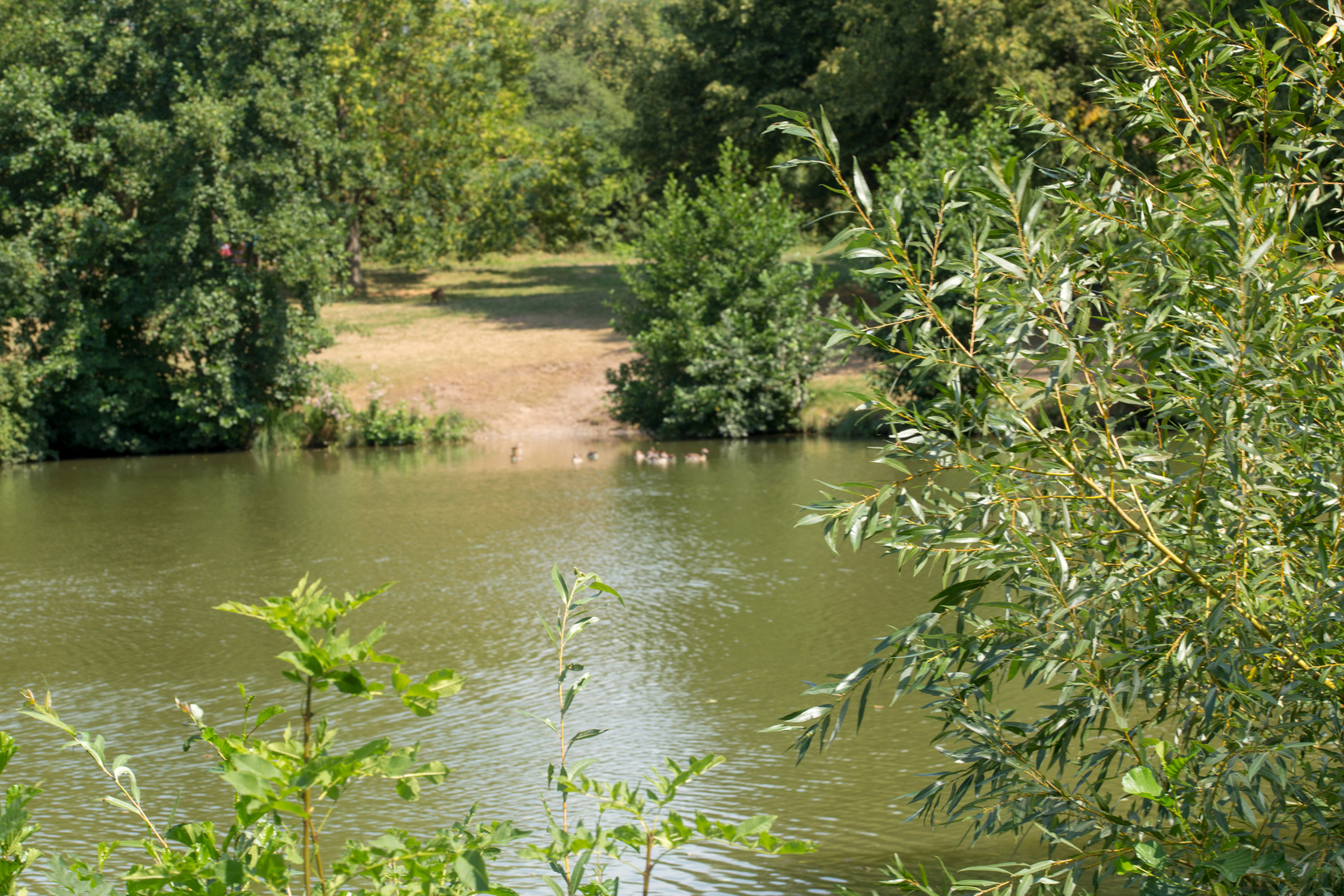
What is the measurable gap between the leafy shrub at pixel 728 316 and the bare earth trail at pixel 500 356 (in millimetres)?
1025

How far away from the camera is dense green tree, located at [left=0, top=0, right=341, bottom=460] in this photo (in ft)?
58.6

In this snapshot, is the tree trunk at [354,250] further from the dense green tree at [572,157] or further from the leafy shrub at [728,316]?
the leafy shrub at [728,316]

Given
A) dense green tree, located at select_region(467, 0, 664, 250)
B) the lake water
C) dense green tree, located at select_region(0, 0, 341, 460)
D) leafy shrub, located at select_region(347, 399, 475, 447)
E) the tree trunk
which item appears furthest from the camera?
dense green tree, located at select_region(467, 0, 664, 250)

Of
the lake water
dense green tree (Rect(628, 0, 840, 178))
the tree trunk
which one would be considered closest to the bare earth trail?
the tree trunk

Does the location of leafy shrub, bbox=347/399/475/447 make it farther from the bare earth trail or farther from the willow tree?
the willow tree

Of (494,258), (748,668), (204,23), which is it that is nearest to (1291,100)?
(748,668)

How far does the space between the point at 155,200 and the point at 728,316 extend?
367 inches

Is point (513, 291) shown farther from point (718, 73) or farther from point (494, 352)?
point (718, 73)

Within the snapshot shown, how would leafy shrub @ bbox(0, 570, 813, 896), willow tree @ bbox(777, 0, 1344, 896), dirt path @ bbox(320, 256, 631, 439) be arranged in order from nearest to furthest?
leafy shrub @ bbox(0, 570, 813, 896), willow tree @ bbox(777, 0, 1344, 896), dirt path @ bbox(320, 256, 631, 439)

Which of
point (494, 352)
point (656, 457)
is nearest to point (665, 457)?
point (656, 457)

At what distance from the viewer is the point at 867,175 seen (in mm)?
27562

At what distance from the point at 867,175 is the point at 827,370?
8.09m

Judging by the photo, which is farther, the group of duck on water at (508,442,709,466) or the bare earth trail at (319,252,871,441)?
the bare earth trail at (319,252,871,441)

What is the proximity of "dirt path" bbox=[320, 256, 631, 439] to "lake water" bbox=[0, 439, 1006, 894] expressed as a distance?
19.1 feet
